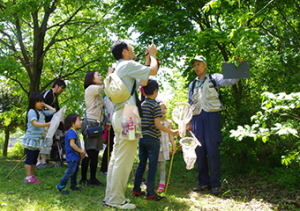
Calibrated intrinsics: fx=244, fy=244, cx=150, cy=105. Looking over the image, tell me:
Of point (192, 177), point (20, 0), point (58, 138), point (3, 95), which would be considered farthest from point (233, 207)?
point (3, 95)

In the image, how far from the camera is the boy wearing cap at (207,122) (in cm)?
404

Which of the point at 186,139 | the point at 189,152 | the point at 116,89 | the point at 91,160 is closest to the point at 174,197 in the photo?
the point at 189,152

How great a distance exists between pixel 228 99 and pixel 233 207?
2.48 meters

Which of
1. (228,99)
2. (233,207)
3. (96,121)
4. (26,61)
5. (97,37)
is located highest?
(97,37)

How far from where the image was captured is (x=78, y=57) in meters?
9.47

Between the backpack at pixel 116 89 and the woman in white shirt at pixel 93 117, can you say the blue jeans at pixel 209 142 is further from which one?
the backpack at pixel 116 89

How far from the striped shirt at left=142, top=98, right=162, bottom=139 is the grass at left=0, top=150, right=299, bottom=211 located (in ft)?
2.96

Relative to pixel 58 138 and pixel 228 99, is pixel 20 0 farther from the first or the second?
pixel 228 99

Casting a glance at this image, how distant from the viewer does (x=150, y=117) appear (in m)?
3.44

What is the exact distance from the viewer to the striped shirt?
3368 mm

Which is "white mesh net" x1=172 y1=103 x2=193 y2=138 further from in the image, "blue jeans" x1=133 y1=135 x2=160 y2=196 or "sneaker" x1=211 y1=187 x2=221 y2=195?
"sneaker" x1=211 y1=187 x2=221 y2=195

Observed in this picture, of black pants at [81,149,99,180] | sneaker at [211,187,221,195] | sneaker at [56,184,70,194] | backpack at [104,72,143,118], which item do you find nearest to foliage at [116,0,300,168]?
sneaker at [211,187,221,195]

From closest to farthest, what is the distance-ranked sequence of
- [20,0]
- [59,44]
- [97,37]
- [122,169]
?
[122,169] < [20,0] < [97,37] < [59,44]

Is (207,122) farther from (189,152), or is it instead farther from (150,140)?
(150,140)
